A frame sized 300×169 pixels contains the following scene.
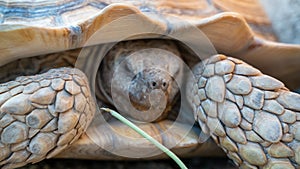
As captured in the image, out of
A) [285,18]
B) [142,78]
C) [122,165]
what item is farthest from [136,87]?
[285,18]

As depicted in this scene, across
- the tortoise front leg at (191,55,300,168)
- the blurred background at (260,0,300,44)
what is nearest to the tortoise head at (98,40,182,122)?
the tortoise front leg at (191,55,300,168)

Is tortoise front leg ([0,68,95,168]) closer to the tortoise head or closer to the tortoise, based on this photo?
the tortoise

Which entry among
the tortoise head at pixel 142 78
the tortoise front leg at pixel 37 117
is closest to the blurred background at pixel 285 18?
the tortoise head at pixel 142 78

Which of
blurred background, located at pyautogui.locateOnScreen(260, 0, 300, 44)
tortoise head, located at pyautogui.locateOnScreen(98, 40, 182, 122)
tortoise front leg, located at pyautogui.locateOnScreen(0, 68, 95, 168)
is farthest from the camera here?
blurred background, located at pyautogui.locateOnScreen(260, 0, 300, 44)

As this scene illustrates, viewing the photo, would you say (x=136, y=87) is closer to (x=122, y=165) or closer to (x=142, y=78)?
(x=142, y=78)

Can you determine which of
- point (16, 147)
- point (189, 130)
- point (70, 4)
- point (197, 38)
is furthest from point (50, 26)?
point (189, 130)

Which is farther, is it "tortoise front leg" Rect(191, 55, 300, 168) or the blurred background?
the blurred background

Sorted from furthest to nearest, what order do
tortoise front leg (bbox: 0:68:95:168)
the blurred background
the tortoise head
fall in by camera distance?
1. the blurred background
2. the tortoise head
3. tortoise front leg (bbox: 0:68:95:168)

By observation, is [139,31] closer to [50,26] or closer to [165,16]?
[165,16]
